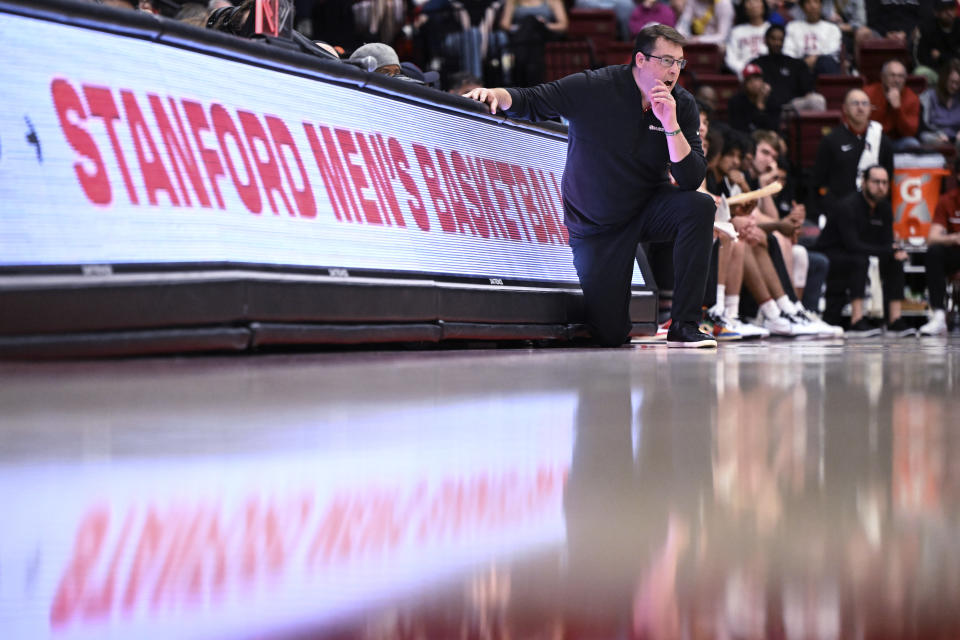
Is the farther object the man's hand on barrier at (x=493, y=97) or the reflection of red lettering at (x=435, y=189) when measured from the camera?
the reflection of red lettering at (x=435, y=189)

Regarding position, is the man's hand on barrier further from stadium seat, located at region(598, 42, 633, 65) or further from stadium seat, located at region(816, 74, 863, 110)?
stadium seat, located at region(816, 74, 863, 110)

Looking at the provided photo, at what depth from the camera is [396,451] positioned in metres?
1.27

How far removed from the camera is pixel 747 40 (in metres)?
10.8

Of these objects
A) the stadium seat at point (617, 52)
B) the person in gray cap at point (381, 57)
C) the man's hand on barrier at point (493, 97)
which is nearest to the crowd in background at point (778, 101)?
the person in gray cap at point (381, 57)

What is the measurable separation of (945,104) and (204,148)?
927 centimetres

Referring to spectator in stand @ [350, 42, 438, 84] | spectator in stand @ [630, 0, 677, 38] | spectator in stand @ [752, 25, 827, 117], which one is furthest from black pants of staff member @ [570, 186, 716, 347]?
spectator in stand @ [630, 0, 677, 38]

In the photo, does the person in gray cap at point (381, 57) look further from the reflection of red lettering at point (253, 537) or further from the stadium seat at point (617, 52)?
the stadium seat at point (617, 52)

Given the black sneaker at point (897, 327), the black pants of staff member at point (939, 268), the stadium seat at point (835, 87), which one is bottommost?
the black sneaker at point (897, 327)

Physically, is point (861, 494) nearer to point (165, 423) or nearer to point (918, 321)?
point (165, 423)

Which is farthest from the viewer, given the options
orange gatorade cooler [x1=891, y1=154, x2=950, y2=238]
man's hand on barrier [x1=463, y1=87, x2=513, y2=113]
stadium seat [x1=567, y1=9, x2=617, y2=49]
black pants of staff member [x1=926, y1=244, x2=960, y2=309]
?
stadium seat [x1=567, y1=9, x2=617, y2=49]

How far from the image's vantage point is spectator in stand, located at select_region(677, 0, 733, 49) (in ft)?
36.4

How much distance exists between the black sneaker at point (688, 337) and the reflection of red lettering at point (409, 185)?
1045 mm

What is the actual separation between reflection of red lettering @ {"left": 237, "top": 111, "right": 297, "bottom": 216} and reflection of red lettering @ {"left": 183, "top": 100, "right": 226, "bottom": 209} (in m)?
0.16

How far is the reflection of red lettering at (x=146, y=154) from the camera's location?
9.48 feet
